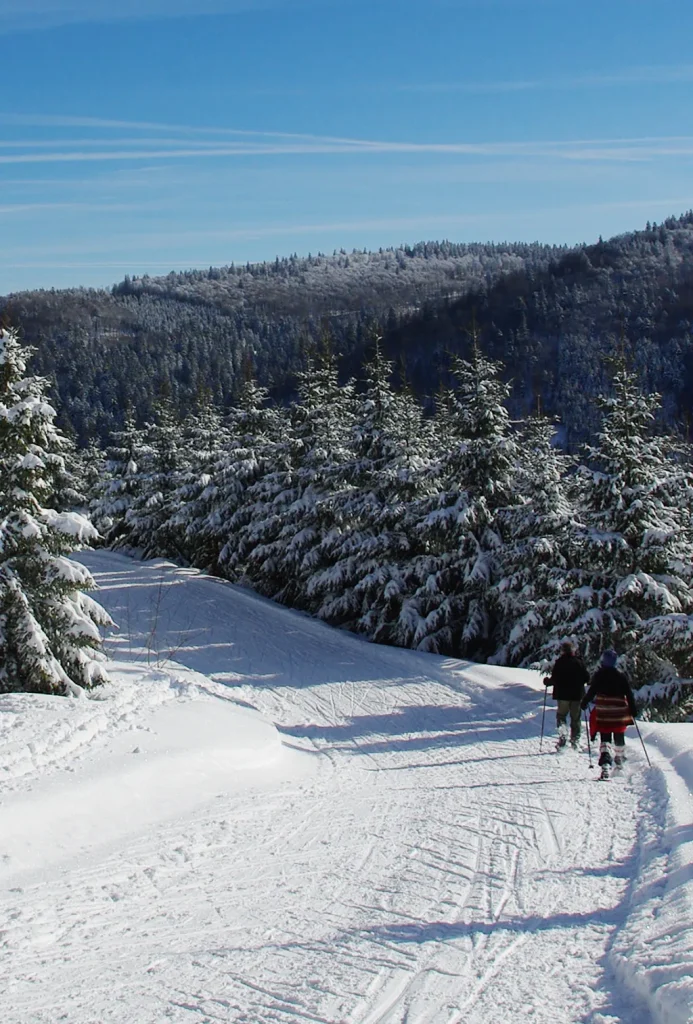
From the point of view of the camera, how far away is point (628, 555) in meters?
18.3

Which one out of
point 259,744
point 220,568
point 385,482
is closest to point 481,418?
point 385,482

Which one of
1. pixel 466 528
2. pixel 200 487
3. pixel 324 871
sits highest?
pixel 200 487

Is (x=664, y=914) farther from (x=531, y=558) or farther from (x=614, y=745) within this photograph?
(x=531, y=558)

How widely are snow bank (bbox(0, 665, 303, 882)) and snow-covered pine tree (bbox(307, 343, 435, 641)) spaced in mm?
10839

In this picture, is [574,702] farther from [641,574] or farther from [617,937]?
[617,937]

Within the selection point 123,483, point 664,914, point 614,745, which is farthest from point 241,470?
point 664,914

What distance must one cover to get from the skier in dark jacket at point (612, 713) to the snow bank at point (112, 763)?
14.3ft

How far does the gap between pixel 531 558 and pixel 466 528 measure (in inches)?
93.5

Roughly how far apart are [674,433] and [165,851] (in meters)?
17.0

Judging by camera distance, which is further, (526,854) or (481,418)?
(481,418)

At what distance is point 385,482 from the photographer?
24.4m

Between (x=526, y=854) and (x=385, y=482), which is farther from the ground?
(x=385, y=482)

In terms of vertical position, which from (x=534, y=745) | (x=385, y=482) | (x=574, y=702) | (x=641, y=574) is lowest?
(x=534, y=745)

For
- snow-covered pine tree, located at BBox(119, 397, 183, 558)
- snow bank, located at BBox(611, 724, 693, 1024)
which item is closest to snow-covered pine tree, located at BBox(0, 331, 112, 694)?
snow bank, located at BBox(611, 724, 693, 1024)
